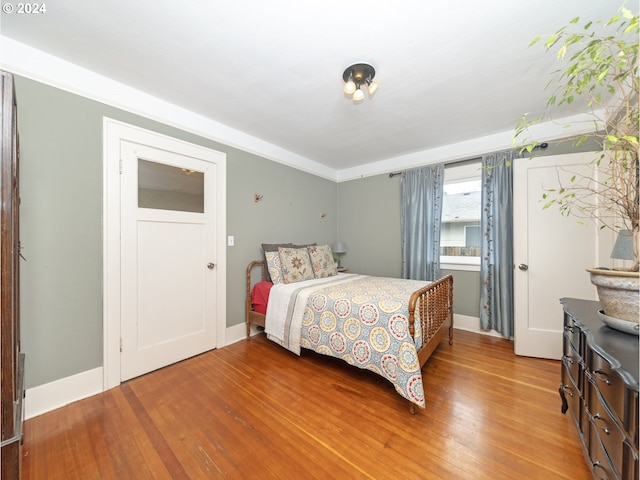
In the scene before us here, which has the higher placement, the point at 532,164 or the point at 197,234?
the point at 532,164

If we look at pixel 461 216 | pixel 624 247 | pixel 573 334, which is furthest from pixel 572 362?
pixel 461 216

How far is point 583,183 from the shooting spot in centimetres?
238

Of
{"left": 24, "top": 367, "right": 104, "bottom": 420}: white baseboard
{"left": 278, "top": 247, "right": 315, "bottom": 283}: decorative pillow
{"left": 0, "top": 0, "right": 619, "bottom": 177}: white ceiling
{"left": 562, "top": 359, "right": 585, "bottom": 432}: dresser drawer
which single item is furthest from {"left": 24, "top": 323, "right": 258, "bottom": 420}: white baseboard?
{"left": 562, "top": 359, "right": 585, "bottom": 432}: dresser drawer

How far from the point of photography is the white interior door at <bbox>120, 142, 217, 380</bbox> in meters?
2.15

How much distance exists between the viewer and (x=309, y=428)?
1588 millimetres

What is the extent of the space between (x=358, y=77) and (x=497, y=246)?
8.21 feet

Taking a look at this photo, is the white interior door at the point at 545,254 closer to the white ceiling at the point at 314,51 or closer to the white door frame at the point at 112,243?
the white ceiling at the point at 314,51

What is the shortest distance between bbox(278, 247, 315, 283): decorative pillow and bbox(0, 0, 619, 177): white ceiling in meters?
1.53

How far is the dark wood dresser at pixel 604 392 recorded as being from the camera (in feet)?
2.64

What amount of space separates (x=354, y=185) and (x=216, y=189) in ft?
7.90

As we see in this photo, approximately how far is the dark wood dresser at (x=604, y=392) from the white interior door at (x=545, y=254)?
1216mm

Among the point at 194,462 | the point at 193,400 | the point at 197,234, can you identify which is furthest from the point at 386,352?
the point at 197,234

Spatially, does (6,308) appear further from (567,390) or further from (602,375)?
(567,390)

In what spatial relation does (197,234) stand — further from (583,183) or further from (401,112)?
(583,183)
